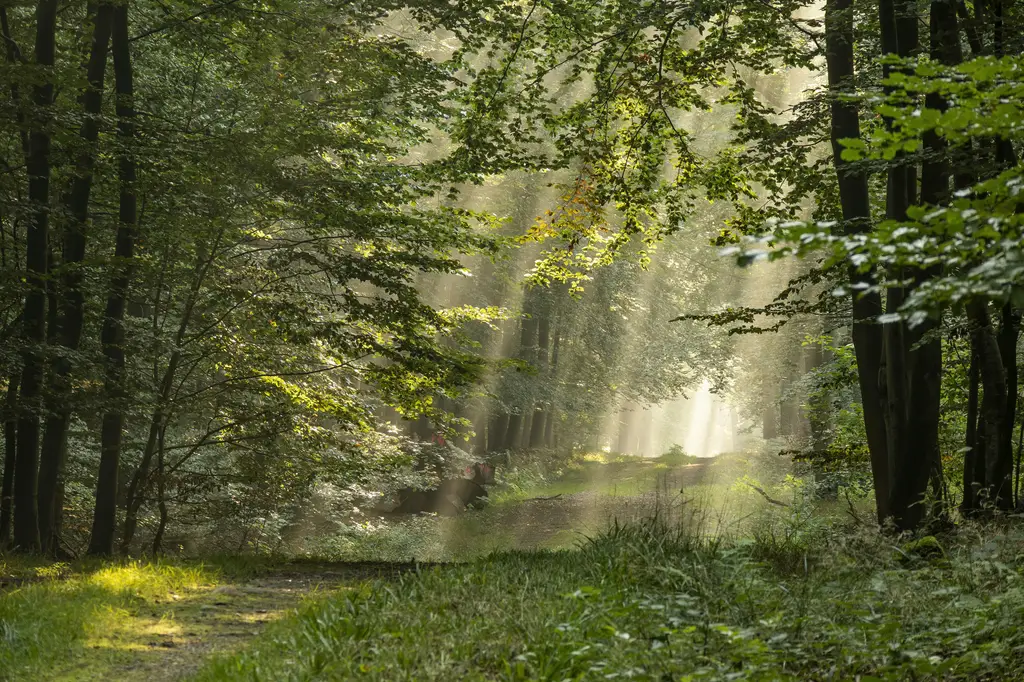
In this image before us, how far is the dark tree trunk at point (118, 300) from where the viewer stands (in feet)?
35.3

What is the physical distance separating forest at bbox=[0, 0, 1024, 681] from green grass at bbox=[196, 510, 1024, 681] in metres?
0.04

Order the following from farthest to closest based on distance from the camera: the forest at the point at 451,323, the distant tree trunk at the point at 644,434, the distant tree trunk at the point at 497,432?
the distant tree trunk at the point at 644,434, the distant tree trunk at the point at 497,432, the forest at the point at 451,323

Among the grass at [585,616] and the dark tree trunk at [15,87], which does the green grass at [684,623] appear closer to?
the grass at [585,616]

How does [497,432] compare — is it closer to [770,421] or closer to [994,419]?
[770,421]

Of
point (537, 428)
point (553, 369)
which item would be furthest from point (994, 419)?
point (537, 428)

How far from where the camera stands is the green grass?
4414mm

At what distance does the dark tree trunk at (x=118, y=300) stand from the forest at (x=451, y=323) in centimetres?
4

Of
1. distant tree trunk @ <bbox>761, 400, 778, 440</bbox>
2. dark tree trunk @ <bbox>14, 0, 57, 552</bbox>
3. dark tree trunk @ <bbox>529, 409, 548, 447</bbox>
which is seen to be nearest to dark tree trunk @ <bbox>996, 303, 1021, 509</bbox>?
dark tree trunk @ <bbox>14, 0, 57, 552</bbox>

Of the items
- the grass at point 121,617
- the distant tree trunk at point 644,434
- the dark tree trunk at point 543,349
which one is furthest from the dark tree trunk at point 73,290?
the distant tree trunk at point 644,434

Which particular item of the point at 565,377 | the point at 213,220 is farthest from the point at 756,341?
the point at 213,220

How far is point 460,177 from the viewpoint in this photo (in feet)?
35.0

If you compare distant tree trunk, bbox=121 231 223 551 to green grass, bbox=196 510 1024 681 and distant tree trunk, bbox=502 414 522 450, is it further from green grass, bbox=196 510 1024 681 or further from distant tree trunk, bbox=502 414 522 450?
distant tree trunk, bbox=502 414 522 450

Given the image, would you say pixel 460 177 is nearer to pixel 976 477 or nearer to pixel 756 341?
pixel 976 477

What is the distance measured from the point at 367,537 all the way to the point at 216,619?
Answer: 11.3 metres
